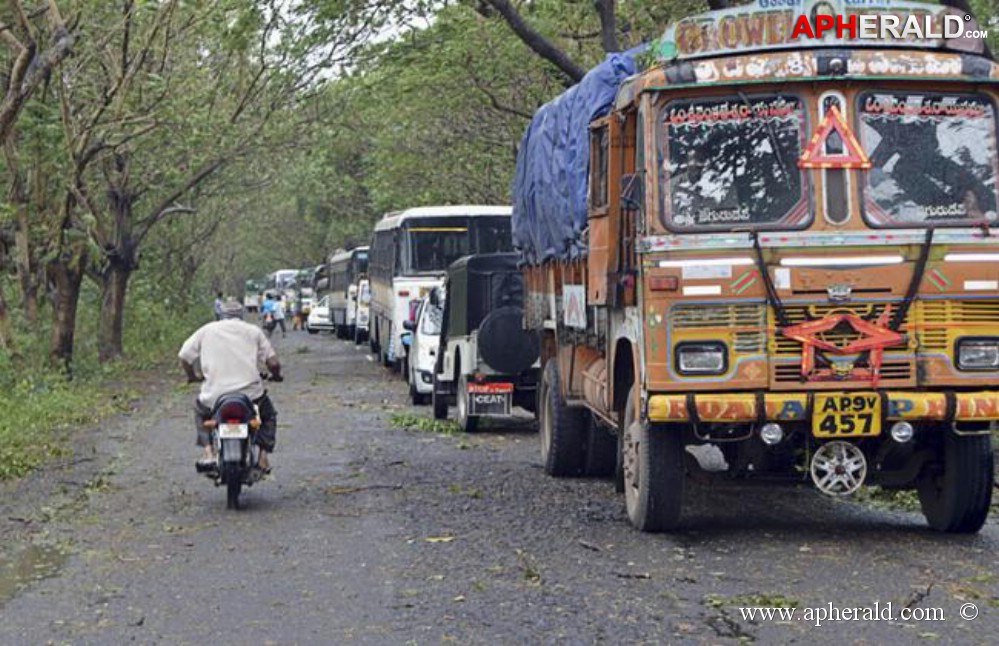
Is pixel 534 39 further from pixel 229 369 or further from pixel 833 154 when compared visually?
pixel 833 154

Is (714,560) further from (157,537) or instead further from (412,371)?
(412,371)

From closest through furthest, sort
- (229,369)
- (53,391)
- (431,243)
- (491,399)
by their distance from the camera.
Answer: (229,369), (491,399), (53,391), (431,243)

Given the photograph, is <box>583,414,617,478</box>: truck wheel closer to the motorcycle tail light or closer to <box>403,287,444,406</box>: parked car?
the motorcycle tail light

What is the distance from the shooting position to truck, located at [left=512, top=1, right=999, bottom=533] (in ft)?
32.7

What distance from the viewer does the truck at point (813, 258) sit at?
392 inches

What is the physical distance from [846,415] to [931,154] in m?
1.79

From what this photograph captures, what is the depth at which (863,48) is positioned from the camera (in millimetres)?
10266

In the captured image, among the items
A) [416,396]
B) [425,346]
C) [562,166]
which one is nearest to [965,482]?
[562,166]

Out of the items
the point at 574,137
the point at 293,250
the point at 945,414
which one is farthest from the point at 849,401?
the point at 293,250

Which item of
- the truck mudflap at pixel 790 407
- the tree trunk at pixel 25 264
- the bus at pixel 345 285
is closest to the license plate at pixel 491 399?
the truck mudflap at pixel 790 407

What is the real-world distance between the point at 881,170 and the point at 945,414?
1.60 meters

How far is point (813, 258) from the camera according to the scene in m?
10.0

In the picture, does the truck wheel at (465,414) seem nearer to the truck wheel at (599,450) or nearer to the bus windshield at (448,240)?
the truck wheel at (599,450)

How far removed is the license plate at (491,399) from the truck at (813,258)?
789 cm
